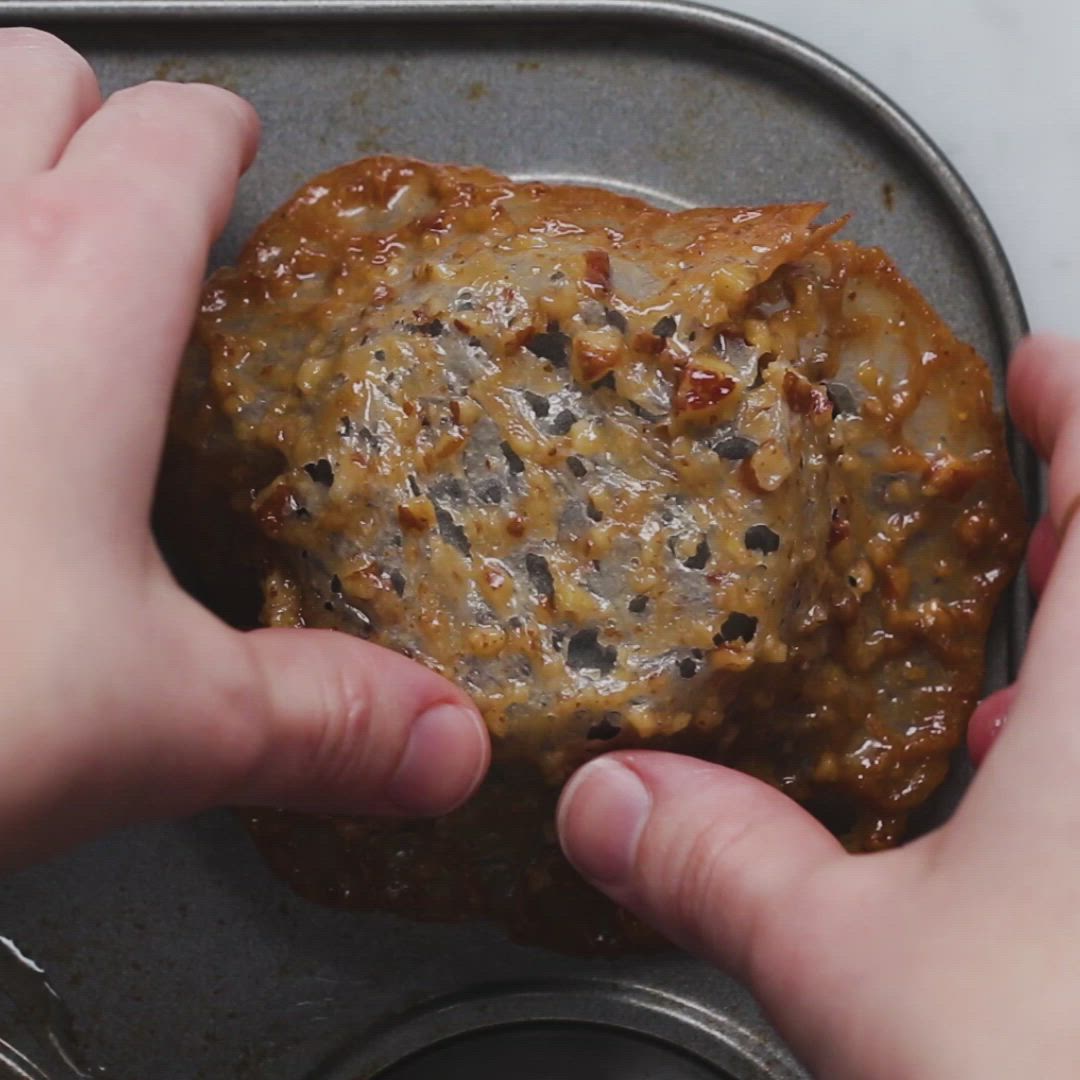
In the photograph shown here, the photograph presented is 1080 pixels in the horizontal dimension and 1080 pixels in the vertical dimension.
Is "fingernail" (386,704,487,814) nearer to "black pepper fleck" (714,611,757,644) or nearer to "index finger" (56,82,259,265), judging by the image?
"black pepper fleck" (714,611,757,644)

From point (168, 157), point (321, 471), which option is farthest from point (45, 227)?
point (321, 471)

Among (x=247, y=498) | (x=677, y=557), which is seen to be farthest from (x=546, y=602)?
(x=247, y=498)

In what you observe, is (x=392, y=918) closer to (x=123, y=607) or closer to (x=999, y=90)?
(x=123, y=607)

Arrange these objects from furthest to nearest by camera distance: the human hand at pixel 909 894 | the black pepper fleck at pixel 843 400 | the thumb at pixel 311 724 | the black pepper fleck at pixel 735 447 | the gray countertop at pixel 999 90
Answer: the gray countertop at pixel 999 90
the black pepper fleck at pixel 843 400
the black pepper fleck at pixel 735 447
the thumb at pixel 311 724
the human hand at pixel 909 894

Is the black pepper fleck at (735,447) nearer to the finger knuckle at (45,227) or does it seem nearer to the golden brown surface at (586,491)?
the golden brown surface at (586,491)

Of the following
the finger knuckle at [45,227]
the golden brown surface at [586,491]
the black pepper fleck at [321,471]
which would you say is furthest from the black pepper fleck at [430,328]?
the finger knuckle at [45,227]

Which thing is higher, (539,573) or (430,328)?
(430,328)
